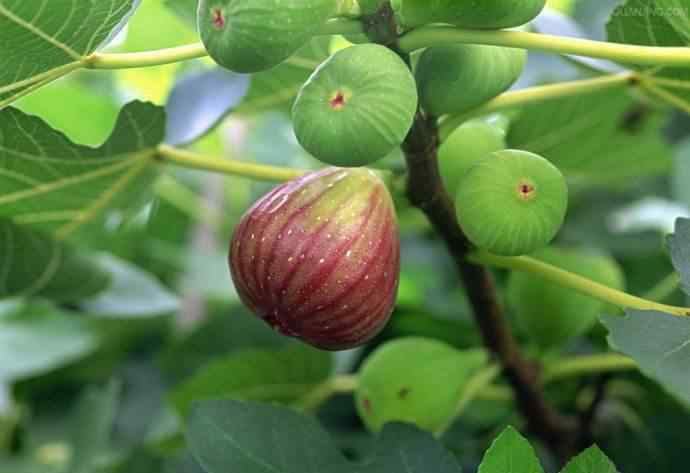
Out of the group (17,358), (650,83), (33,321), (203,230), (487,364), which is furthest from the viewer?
(203,230)

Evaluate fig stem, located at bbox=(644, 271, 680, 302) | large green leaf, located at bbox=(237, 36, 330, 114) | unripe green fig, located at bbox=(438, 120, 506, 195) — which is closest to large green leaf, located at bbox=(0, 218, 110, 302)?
large green leaf, located at bbox=(237, 36, 330, 114)

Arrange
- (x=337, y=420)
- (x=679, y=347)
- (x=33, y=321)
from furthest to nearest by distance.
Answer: (x=33, y=321) < (x=337, y=420) < (x=679, y=347)

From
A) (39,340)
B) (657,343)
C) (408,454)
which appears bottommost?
(39,340)

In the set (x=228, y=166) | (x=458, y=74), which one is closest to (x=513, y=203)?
(x=458, y=74)

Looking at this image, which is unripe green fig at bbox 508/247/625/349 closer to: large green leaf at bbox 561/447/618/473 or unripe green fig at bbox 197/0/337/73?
large green leaf at bbox 561/447/618/473

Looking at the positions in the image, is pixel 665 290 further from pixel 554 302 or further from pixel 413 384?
pixel 413 384

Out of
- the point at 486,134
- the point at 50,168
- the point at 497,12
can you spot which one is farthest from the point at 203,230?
the point at 497,12

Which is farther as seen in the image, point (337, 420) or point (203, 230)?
point (203, 230)

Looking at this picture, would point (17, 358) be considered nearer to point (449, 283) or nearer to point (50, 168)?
point (50, 168)
